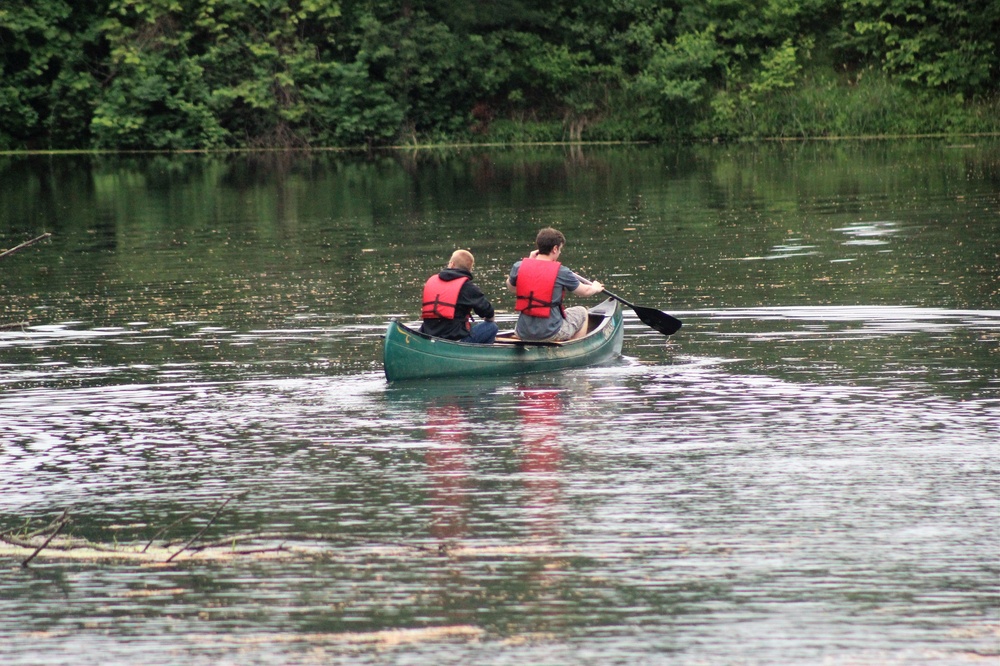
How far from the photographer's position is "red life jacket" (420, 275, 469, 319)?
11.7 meters

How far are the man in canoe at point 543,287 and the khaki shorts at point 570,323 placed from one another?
3 cm

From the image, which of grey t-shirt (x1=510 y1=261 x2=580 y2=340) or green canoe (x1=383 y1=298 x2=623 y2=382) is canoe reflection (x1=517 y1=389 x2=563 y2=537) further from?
grey t-shirt (x1=510 y1=261 x2=580 y2=340)

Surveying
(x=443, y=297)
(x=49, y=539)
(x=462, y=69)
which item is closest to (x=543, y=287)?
(x=443, y=297)

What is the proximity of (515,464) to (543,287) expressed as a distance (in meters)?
3.49

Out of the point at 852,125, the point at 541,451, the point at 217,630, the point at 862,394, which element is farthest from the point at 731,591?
the point at 852,125

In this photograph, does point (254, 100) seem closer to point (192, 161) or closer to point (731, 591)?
Result: point (192, 161)

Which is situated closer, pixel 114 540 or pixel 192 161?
pixel 114 540

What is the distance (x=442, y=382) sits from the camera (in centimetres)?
1169

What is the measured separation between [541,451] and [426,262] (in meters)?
10.7

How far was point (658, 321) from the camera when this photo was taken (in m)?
13.5

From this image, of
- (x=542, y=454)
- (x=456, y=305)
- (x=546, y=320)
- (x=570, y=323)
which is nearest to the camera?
(x=542, y=454)

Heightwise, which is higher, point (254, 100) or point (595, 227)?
point (254, 100)

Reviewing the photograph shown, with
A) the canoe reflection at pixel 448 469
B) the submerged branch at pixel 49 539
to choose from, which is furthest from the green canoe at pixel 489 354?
the submerged branch at pixel 49 539

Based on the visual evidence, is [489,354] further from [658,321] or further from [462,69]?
[462,69]
